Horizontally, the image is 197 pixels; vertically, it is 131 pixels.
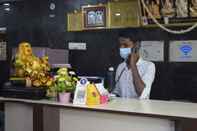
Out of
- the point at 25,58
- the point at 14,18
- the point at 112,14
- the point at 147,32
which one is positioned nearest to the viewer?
the point at 25,58

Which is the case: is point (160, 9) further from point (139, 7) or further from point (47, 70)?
point (47, 70)

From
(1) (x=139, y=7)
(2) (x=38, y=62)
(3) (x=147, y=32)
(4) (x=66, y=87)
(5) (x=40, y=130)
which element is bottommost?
(5) (x=40, y=130)

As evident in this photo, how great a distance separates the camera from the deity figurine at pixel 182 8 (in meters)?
3.73

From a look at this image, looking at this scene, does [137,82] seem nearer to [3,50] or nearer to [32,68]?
[32,68]

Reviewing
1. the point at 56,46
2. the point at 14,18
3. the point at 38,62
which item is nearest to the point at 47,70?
the point at 38,62

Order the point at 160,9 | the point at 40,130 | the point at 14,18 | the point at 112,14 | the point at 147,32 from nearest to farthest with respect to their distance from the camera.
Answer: the point at 40,130, the point at 160,9, the point at 147,32, the point at 112,14, the point at 14,18

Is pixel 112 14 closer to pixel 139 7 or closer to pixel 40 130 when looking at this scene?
pixel 139 7

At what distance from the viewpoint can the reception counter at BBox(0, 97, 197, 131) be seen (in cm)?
224

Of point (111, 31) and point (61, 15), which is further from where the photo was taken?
point (61, 15)

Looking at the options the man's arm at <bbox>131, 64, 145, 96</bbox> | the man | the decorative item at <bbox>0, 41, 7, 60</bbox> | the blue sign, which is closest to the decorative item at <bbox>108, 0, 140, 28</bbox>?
the blue sign

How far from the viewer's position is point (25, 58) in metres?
2.99

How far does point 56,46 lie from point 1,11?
135 centimetres

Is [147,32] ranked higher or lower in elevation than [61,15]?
lower

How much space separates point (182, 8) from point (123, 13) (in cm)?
87
